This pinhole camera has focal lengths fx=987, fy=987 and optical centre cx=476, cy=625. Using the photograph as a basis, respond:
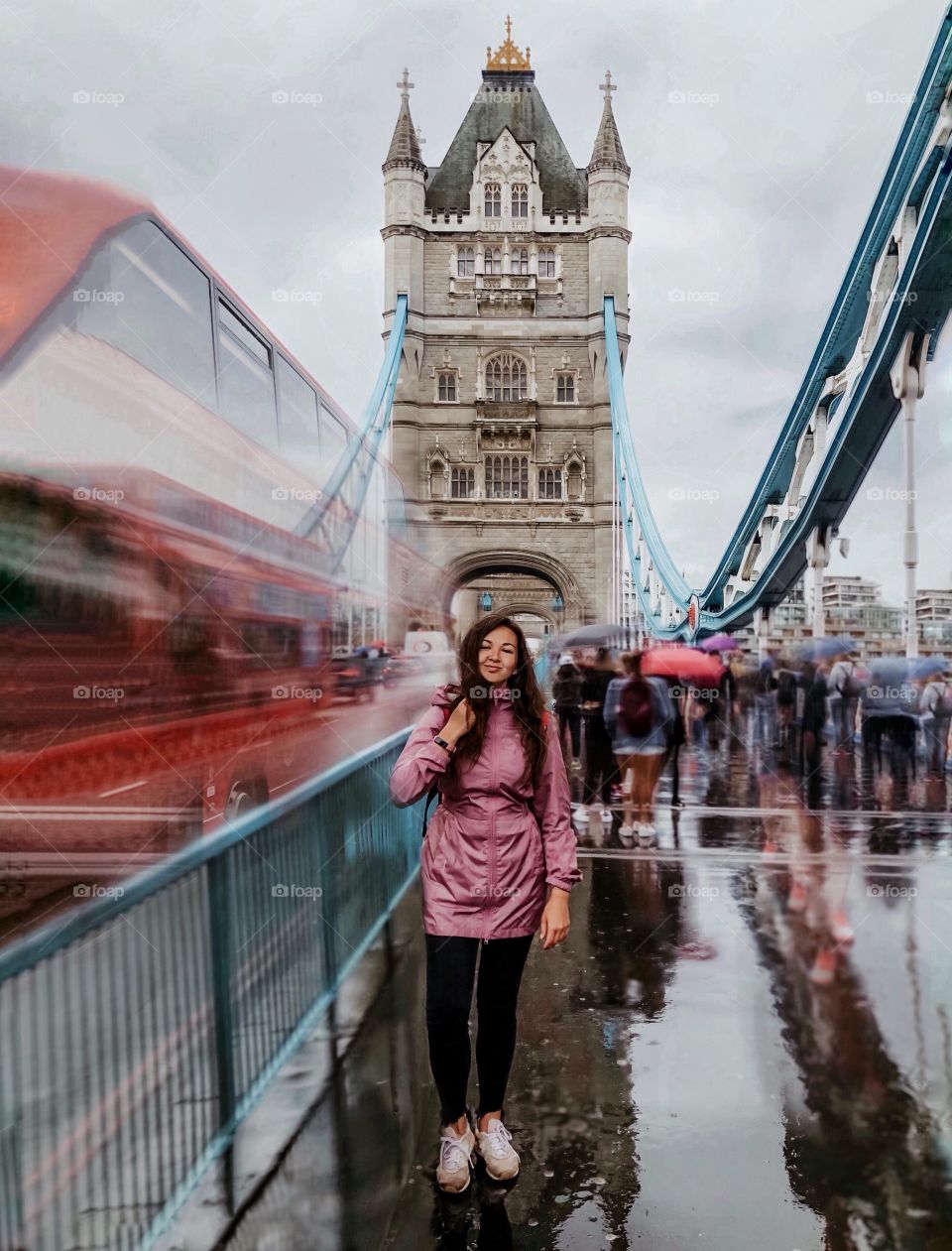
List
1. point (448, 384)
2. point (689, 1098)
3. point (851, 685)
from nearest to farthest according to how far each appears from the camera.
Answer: point (689, 1098)
point (851, 685)
point (448, 384)

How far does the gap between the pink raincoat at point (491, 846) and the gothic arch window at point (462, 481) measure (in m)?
35.3

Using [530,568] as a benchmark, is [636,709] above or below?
below

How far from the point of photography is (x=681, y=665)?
31.2ft

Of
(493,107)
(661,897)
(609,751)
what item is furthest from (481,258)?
(661,897)

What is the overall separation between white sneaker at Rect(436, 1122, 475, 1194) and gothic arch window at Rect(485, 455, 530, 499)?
35.4m

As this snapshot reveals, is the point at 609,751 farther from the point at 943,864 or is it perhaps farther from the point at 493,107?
the point at 493,107

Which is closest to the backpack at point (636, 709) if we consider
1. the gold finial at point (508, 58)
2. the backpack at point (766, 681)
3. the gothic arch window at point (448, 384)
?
the backpack at point (766, 681)

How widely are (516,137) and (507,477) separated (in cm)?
1488

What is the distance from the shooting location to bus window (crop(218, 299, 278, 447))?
16.1ft

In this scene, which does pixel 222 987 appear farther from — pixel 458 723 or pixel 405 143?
pixel 405 143

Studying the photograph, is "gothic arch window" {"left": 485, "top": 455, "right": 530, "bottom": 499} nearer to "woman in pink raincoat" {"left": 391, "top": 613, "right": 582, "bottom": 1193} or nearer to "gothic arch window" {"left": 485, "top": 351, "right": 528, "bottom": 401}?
"gothic arch window" {"left": 485, "top": 351, "right": 528, "bottom": 401}

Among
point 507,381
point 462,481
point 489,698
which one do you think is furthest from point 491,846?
point 507,381

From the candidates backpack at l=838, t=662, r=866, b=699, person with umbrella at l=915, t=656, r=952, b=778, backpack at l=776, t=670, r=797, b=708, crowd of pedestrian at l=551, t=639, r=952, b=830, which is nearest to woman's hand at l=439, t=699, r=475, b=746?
crowd of pedestrian at l=551, t=639, r=952, b=830

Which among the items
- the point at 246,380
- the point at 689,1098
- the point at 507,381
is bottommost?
the point at 689,1098
